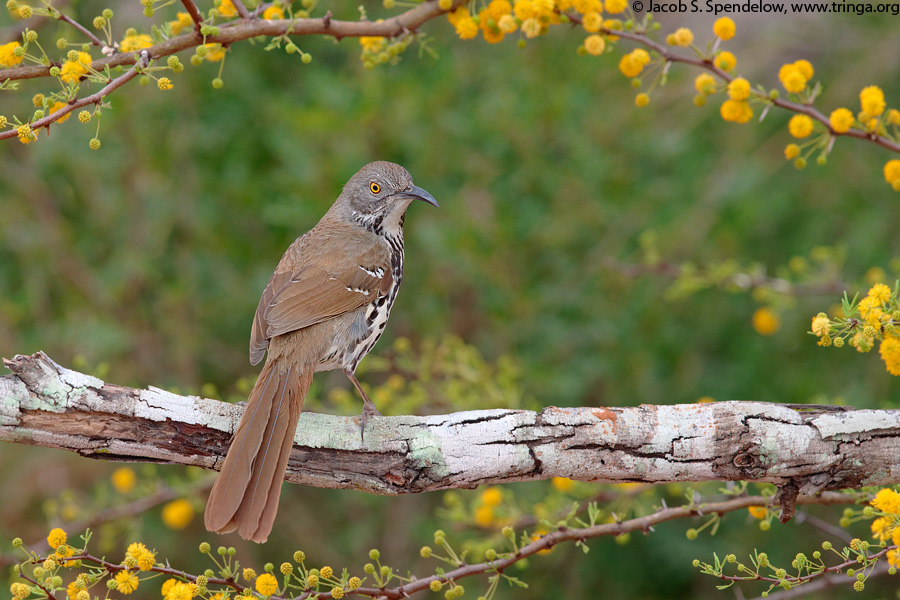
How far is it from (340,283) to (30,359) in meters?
1.52

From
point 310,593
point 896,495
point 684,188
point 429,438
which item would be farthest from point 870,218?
point 310,593

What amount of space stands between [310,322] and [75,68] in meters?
1.39

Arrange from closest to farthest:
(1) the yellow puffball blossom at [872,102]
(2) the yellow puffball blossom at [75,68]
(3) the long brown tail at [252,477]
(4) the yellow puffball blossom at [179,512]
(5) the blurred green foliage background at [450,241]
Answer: (2) the yellow puffball blossom at [75,68] < (3) the long brown tail at [252,477] < (1) the yellow puffball blossom at [872,102] < (4) the yellow puffball blossom at [179,512] < (5) the blurred green foliage background at [450,241]

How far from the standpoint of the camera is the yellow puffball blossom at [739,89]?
3025mm

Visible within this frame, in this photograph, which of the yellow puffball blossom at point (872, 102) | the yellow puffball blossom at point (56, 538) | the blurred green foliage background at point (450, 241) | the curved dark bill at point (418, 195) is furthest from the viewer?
the blurred green foliage background at point (450, 241)

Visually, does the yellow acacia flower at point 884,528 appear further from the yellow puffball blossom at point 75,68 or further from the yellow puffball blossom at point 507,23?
the yellow puffball blossom at point 75,68

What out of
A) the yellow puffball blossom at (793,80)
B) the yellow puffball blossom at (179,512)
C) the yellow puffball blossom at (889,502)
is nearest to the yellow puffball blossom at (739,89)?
the yellow puffball blossom at (793,80)

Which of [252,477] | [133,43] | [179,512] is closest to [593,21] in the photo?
[133,43]

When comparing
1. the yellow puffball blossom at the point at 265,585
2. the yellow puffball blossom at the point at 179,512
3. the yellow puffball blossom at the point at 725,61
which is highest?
the yellow puffball blossom at the point at 725,61

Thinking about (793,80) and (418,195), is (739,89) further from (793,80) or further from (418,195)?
(418,195)

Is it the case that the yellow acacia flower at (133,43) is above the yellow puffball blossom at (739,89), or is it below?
above

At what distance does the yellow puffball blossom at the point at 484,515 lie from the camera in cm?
378

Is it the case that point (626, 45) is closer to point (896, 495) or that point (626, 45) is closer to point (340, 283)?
point (340, 283)

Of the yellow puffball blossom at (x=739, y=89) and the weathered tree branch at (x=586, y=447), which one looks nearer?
the weathered tree branch at (x=586, y=447)
